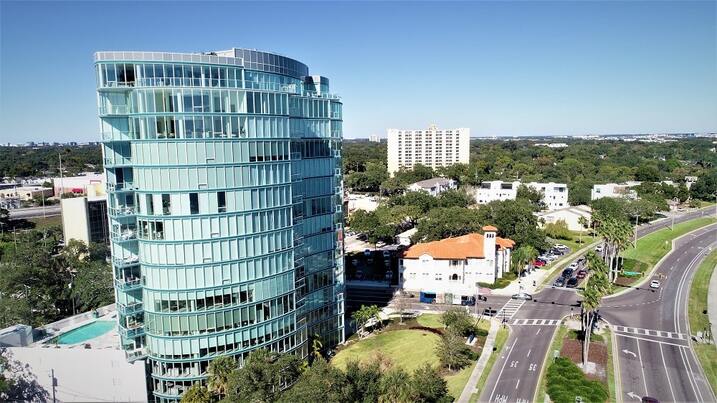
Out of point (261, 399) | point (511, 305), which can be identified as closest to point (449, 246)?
point (511, 305)

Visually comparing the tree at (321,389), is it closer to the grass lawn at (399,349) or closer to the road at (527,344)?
the road at (527,344)

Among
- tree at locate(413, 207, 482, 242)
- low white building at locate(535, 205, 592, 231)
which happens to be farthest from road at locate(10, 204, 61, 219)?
low white building at locate(535, 205, 592, 231)

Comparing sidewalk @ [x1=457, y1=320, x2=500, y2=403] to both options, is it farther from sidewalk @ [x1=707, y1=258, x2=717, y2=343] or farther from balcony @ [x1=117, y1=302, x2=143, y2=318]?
balcony @ [x1=117, y1=302, x2=143, y2=318]

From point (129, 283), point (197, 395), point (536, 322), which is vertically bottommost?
point (536, 322)

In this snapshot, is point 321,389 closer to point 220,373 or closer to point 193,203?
point 220,373

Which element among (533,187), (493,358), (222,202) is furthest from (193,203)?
(533,187)

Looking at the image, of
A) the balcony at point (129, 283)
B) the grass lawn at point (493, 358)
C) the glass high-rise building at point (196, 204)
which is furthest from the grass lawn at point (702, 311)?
the balcony at point (129, 283)
